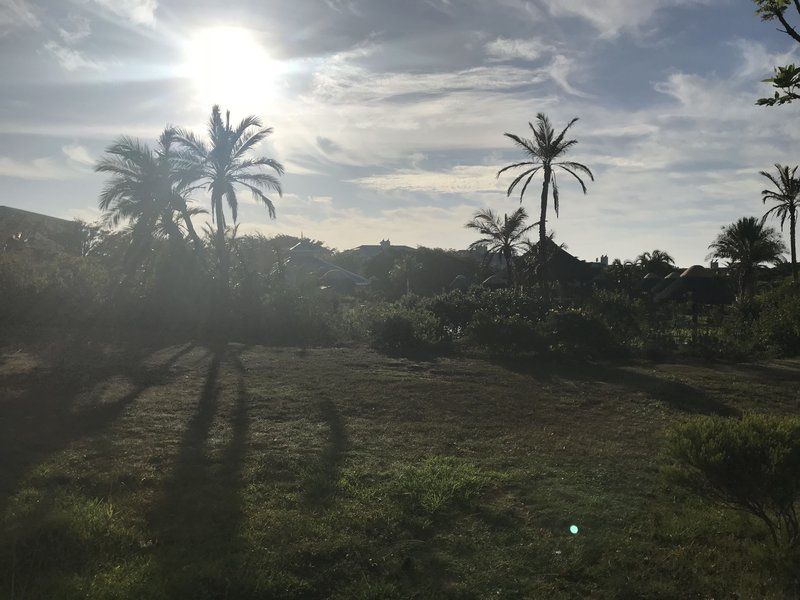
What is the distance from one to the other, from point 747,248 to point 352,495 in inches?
1574

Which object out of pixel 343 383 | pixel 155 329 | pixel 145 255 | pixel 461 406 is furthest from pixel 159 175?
pixel 461 406

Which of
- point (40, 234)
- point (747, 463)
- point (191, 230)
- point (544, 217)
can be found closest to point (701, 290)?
point (544, 217)

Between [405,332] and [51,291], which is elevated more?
[51,291]

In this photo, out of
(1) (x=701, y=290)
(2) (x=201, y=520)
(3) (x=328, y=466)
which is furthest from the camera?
(1) (x=701, y=290)

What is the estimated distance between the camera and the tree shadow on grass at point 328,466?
20.8 feet

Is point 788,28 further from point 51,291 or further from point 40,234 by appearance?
point 40,234

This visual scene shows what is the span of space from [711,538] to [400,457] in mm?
3673

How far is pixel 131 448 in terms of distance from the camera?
25.3 ft

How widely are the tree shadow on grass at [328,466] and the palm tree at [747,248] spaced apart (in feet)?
119

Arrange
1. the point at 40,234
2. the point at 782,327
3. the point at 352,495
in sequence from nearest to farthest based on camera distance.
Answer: the point at 352,495
the point at 782,327
the point at 40,234

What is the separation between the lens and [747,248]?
38375mm

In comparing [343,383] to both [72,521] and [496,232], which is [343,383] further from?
[496,232]

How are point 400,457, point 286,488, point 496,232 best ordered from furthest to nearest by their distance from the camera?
point 496,232
point 400,457
point 286,488

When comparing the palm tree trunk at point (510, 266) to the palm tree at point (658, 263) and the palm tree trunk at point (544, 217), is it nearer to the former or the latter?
the palm tree trunk at point (544, 217)
